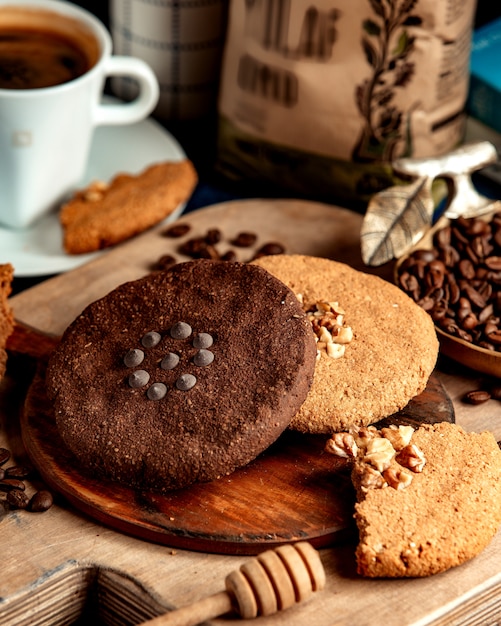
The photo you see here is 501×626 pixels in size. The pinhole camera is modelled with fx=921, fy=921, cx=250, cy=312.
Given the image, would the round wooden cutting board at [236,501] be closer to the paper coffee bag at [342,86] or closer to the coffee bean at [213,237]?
the coffee bean at [213,237]

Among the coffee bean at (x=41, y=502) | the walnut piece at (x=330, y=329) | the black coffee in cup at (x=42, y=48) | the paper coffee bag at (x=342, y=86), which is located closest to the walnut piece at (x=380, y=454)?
the walnut piece at (x=330, y=329)

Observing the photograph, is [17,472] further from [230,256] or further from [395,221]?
[395,221]

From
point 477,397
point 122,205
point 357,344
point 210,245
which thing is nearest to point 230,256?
point 210,245

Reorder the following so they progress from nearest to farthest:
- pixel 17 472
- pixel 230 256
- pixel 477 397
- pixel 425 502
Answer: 1. pixel 425 502
2. pixel 17 472
3. pixel 477 397
4. pixel 230 256

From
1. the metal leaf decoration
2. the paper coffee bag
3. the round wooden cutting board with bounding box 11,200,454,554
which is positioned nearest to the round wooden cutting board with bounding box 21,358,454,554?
the round wooden cutting board with bounding box 11,200,454,554

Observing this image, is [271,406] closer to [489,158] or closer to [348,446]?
[348,446]

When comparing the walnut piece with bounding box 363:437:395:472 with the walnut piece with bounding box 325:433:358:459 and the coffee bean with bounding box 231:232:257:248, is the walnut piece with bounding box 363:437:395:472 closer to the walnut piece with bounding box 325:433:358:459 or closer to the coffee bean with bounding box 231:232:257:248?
the walnut piece with bounding box 325:433:358:459
